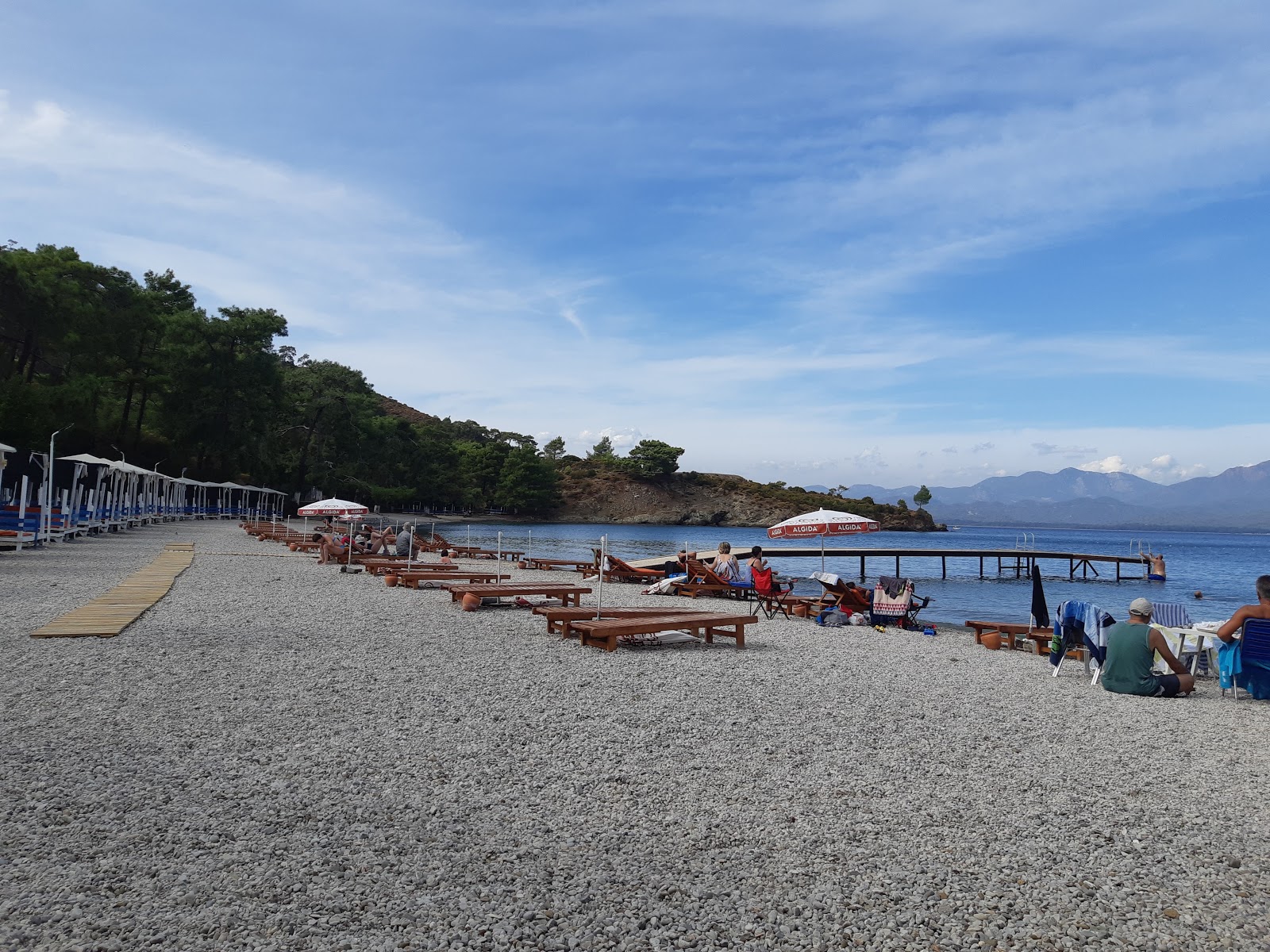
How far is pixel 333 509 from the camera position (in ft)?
77.3

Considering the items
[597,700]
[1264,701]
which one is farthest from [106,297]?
[1264,701]

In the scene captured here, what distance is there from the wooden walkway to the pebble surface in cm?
35

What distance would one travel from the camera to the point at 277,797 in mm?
3924

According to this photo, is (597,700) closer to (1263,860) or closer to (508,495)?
(1263,860)

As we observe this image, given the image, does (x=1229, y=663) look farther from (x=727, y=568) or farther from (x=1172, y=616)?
(x=727, y=568)

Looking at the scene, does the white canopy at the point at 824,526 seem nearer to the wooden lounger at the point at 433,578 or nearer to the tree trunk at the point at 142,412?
the wooden lounger at the point at 433,578

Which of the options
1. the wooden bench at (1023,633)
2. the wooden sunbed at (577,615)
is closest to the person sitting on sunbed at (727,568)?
the wooden bench at (1023,633)

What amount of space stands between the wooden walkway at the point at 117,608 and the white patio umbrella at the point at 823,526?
32.4 ft

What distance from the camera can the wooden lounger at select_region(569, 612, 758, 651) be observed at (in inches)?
334

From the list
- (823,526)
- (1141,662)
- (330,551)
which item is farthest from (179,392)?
(1141,662)

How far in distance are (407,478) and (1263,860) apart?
80.6 meters

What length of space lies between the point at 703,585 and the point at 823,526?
255 cm

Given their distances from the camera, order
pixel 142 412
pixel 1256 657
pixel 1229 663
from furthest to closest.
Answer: pixel 142 412, pixel 1229 663, pixel 1256 657

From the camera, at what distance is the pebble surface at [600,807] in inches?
113
